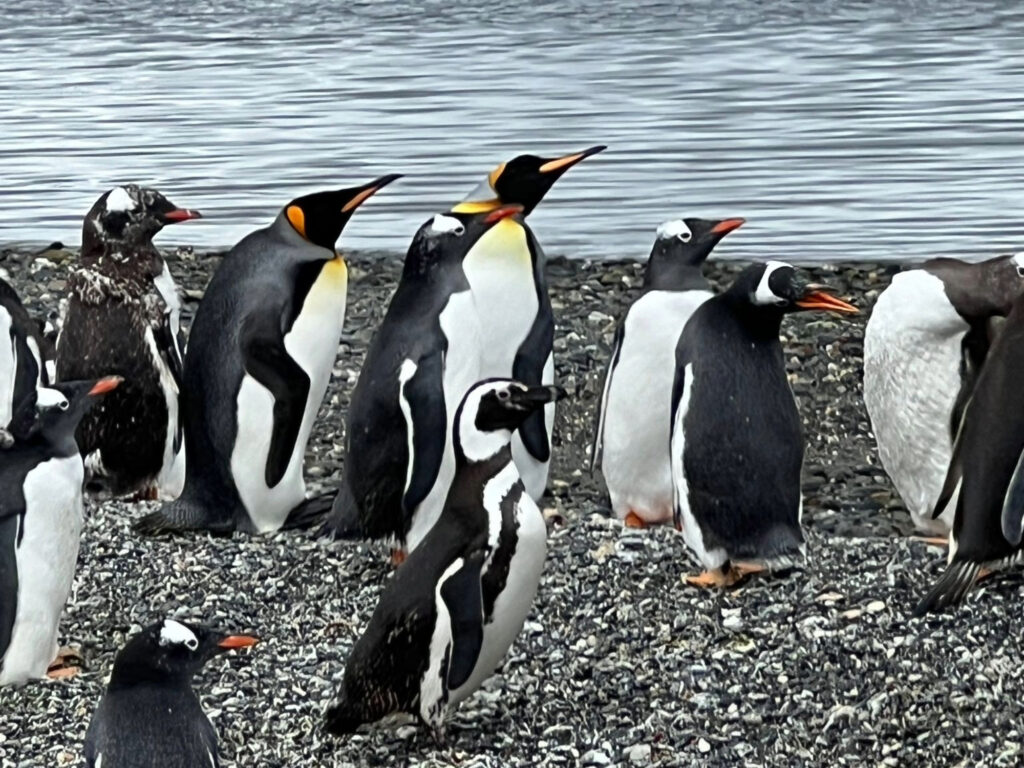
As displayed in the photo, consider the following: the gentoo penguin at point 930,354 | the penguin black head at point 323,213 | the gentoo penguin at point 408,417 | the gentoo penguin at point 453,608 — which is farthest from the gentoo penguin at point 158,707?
the gentoo penguin at point 930,354

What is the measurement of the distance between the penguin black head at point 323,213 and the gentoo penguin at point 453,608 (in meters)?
2.05

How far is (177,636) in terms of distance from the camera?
199 inches

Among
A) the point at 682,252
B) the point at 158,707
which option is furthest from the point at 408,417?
the point at 158,707

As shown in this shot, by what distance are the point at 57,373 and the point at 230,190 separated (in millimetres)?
8378

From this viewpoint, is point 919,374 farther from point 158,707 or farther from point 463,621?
point 158,707

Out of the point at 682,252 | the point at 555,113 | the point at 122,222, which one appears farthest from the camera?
the point at 555,113

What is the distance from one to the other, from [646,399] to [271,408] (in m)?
1.18

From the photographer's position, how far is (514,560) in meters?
5.43

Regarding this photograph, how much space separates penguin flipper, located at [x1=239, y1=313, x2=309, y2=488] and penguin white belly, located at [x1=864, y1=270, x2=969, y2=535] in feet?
6.01

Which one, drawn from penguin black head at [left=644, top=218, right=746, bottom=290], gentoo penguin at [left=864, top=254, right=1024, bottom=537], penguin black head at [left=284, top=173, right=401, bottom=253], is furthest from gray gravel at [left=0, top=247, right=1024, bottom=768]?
penguin black head at [left=284, top=173, right=401, bottom=253]

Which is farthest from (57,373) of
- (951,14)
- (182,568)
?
(951,14)

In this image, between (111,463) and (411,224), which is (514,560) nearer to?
(111,463)

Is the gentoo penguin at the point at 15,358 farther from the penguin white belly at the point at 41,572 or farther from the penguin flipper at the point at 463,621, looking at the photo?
the penguin flipper at the point at 463,621

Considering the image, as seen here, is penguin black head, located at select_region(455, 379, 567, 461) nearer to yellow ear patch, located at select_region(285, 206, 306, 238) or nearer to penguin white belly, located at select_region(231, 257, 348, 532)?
penguin white belly, located at select_region(231, 257, 348, 532)
